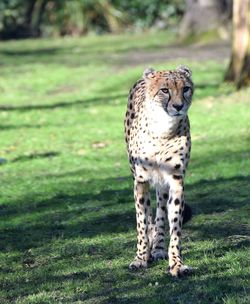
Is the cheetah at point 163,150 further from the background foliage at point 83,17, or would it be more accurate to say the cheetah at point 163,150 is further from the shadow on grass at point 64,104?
the background foliage at point 83,17

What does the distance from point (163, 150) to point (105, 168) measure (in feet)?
22.3

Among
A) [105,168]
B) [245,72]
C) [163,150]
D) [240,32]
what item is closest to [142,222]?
[163,150]

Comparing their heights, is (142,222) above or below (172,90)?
below

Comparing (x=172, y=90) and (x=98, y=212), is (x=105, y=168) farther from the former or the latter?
(x=172, y=90)

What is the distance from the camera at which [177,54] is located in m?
30.6

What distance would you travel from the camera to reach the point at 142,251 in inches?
343

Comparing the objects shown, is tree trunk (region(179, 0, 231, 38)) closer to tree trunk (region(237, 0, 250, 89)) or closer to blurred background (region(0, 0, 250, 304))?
blurred background (region(0, 0, 250, 304))

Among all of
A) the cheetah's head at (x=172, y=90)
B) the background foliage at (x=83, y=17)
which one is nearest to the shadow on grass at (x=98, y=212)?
the cheetah's head at (x=172, y=90)

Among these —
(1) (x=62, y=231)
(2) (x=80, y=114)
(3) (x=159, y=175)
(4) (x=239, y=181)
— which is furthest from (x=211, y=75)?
(3) (x=159, y=175)

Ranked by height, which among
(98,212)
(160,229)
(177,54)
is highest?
(160,229)

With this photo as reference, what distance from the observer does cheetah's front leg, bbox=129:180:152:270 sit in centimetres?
870

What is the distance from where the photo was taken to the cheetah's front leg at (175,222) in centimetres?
825

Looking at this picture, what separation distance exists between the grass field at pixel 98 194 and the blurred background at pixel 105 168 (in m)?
0.02

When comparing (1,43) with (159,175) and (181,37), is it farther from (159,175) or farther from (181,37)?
(159,175)
